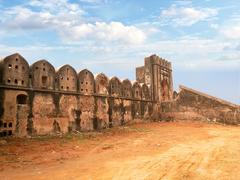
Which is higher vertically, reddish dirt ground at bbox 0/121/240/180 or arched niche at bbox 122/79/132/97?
arched niche at bbox 122/79/132/97

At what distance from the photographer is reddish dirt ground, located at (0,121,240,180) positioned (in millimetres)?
6031

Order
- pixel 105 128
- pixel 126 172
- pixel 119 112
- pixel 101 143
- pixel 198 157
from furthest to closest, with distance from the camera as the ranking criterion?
1. pixel 119 112
2. pixel 105 128
3. pixel 101 143
4. pixel 198 157
5. pixel 126 172

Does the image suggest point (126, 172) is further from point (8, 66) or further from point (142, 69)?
point (142, 69)

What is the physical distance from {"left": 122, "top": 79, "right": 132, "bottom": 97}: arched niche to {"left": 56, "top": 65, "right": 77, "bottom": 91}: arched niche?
4659 millimetres

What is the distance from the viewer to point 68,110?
13.5 metres

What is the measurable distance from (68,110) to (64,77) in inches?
65.7

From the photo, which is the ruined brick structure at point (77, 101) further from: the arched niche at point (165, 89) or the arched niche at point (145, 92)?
the arched niche at point (165, 89)

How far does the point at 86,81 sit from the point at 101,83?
53.7 inches

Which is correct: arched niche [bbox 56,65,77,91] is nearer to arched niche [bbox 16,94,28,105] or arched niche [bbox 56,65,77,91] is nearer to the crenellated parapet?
the crenellated parapet

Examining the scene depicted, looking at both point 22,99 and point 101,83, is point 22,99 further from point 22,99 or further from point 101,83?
point 101,83

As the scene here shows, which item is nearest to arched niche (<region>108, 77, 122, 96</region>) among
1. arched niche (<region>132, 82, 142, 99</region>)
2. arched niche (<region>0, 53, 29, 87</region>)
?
arched niche (<region>132, 82, 142, 99</region>)

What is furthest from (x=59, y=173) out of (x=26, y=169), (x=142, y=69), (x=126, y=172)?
(x=142, y=69)

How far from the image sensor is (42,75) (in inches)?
500

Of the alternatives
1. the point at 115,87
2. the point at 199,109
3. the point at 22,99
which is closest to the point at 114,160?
the point at 22,99
